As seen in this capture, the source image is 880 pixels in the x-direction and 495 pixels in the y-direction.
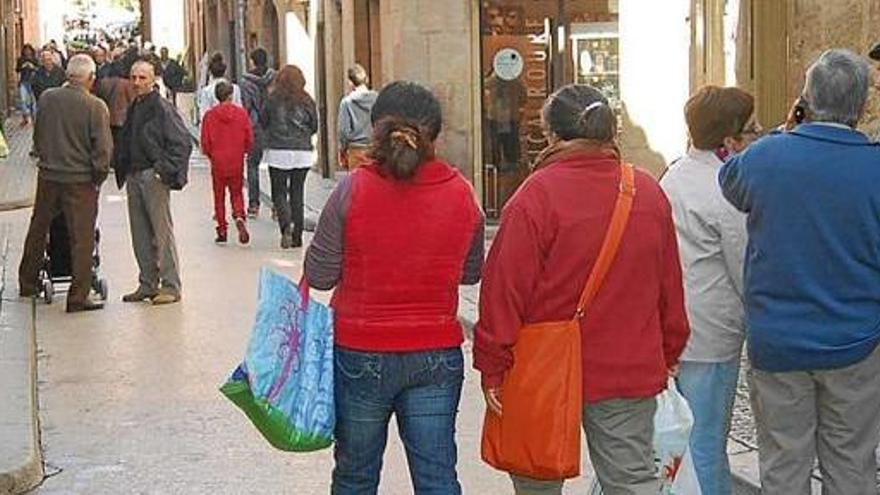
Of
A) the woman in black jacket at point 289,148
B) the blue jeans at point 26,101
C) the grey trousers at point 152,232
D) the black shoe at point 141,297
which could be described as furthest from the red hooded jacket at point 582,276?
the blue jeans at point 26,101

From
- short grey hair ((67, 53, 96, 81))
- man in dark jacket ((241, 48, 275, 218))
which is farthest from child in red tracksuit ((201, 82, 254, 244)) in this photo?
short grey hair ((67, 53, 96, 81))

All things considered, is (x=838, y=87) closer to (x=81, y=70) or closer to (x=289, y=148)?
(x=81, y=70)

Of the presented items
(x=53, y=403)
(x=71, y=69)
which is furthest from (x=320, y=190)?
(x=53, y=403)

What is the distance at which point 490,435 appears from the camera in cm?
500

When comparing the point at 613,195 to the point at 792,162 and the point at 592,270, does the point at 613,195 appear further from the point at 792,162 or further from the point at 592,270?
the point at 792,162

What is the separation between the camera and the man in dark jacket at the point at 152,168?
1216 centimetres

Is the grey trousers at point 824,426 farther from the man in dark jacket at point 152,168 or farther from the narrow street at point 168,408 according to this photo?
the man in dark jacket at point 152,168

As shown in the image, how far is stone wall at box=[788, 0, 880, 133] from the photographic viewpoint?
370 inches

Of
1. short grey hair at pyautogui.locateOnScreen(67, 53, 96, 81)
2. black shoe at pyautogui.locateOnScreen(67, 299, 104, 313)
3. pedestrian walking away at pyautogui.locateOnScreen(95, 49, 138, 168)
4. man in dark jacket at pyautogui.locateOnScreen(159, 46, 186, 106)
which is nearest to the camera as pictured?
short grey hair at pyautogui.locateOnScreen(67, 53, 96, 81)

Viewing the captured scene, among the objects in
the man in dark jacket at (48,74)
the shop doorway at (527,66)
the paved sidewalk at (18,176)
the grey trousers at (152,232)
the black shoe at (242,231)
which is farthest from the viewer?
the man in dark jacket at (48,74)

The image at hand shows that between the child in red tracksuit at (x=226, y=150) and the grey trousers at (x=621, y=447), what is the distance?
11.6 meters

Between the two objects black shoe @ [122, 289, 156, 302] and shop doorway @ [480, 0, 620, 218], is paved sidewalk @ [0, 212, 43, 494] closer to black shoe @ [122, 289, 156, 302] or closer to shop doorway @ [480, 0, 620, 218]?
black shoe @ [122, 289, 156, 302]

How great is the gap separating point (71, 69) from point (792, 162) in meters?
7.95

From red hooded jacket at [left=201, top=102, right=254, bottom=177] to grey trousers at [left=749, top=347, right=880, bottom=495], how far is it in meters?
11.6
